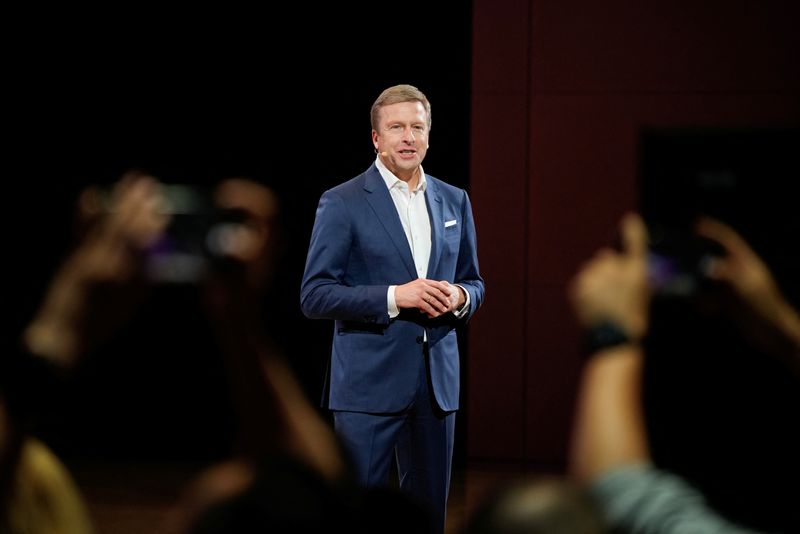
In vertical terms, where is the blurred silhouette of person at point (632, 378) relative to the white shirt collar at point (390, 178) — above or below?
below

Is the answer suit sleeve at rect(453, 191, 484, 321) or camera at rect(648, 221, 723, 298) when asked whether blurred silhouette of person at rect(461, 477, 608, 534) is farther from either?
suit sleeve at rect(453, 191, 484, 321)

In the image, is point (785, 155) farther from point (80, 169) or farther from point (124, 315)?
point (80, 169)

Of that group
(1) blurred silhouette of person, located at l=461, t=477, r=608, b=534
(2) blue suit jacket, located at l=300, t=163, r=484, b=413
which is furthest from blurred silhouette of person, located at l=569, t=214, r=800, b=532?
(2) blue suit jacket, located at l=300, t=163, r=484, b=413

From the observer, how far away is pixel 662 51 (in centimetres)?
500

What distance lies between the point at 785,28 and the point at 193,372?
3.37 metres

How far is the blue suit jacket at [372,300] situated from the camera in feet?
9.44

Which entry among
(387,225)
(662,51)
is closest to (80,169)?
(387,225)

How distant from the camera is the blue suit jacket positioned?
2.88m

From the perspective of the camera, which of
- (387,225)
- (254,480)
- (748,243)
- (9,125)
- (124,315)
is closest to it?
(254,480)

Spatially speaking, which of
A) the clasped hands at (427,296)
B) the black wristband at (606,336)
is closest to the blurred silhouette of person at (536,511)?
the black wristband at (606,336)

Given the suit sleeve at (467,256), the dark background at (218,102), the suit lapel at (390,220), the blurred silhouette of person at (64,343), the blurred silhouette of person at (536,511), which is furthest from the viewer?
the dark background at (218,102)

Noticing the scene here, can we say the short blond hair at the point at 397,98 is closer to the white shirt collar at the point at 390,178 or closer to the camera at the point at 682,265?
the white shirt collar at the point at 390,178

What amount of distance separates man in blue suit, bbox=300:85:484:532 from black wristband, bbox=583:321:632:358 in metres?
1.64

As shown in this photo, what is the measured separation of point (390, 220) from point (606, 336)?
182 centimetres
